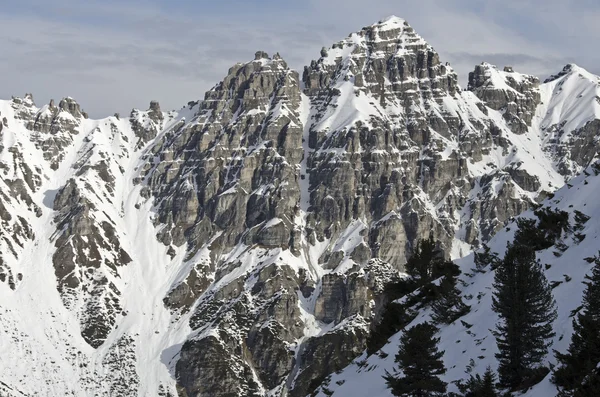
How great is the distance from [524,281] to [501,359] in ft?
14.9

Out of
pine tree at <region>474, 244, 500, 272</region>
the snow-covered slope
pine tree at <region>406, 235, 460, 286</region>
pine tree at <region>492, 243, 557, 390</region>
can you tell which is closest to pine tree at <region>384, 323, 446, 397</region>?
the snow-covered slope

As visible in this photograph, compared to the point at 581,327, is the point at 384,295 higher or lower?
higher

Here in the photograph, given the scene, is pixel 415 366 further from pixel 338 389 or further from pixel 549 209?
pixel 549 209

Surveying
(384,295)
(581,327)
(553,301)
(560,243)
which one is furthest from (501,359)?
(384,295)

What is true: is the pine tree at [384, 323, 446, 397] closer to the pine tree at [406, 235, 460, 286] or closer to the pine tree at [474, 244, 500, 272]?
the pine tree at [474, 244, 500, 272]

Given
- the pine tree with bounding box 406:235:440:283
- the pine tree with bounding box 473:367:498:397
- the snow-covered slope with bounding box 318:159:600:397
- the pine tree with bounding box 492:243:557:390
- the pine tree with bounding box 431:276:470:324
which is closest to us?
the pine tree with bounding box 473:367:498:397

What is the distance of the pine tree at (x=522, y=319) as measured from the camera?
48.1 metres

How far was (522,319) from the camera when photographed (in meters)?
48.9

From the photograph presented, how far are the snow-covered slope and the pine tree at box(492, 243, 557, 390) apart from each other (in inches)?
32.9

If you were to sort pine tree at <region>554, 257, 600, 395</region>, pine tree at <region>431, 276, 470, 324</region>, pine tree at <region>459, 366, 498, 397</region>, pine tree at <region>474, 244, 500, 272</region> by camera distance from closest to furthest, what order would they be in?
pine tree at <region>554, 257, 600, 395</region>
pine tree at <region>459, 366, 498, 397</region>
pine tree at <region>431, 276, 470, 324</region>
pine tree at <region>474, 244, 500, 272</region>

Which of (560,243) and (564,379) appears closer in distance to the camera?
(564,379)

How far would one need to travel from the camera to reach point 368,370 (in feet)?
230

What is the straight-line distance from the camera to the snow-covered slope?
51438mm

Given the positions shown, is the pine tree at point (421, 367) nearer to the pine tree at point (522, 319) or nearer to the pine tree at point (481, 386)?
the pine tree at point (481, 386)
